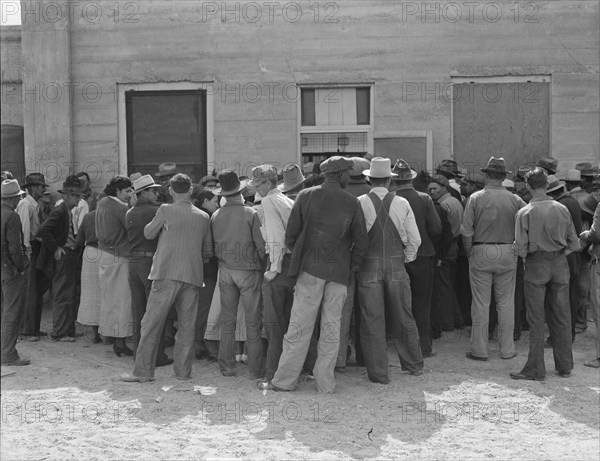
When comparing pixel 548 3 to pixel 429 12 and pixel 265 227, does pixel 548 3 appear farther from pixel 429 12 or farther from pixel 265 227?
pixel 265 227

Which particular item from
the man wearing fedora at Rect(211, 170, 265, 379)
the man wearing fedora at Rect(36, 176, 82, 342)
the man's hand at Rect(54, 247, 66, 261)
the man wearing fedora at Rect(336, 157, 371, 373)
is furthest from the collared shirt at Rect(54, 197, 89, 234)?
A: the man wearing fedora at Rect(336, 157, 371, 373)

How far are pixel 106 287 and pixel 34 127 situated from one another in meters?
4.55

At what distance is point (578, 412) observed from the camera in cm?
758

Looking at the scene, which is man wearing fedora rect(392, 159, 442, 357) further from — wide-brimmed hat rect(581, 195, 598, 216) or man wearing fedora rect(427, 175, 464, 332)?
wide-brimmed hat rect(581, 195, 598, 216)

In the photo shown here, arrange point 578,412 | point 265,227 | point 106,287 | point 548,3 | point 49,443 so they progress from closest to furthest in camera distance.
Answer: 1. point 49,443
2. point 578,412
3. point 265,227
4. point 106,287
5. point 548,3

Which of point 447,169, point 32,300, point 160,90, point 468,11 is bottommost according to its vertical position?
point 32,300

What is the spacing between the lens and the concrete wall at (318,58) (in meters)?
12.5

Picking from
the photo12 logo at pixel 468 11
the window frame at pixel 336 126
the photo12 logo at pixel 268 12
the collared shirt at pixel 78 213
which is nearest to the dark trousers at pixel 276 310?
the collared shirt at pixel 78 213

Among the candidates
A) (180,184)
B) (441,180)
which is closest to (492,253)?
(441,180)

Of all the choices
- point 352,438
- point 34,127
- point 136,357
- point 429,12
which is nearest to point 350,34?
point 429,12

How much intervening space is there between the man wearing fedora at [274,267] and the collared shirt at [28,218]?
3.34 meters

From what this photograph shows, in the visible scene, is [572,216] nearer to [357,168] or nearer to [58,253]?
[357,168]

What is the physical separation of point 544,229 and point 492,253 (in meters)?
0.81

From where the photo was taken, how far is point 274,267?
8.04m
